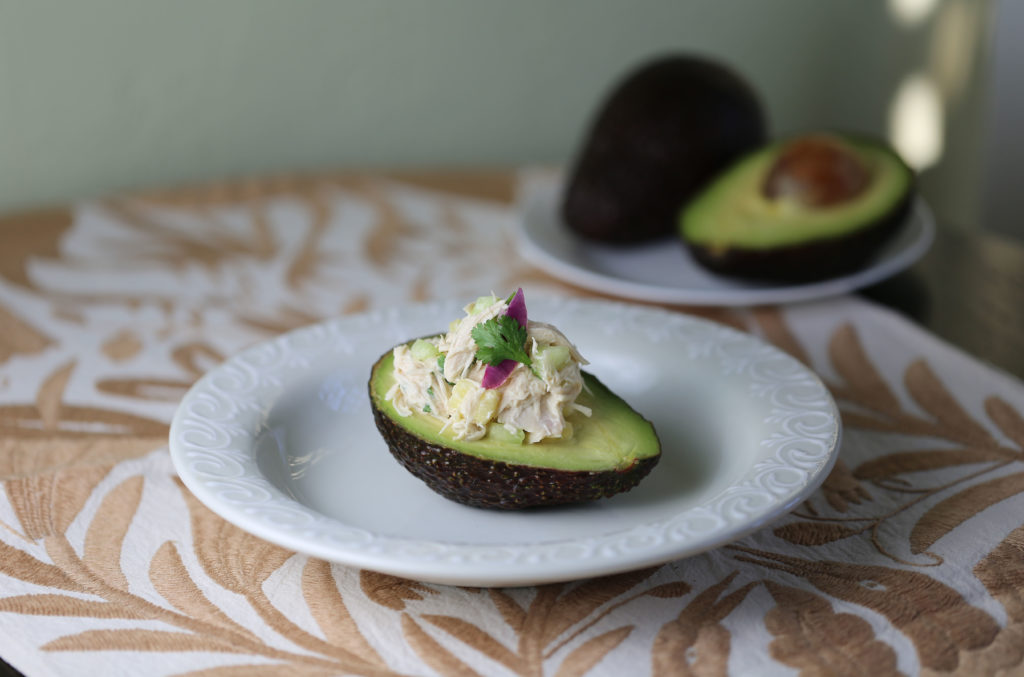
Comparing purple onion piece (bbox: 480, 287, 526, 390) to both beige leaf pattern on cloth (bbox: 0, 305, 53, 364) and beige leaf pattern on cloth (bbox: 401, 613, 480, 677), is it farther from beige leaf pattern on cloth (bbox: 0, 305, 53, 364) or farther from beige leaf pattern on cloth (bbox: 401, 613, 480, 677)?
beige leaf pattern on cloth (bbox: 0, 305, 53, 364)

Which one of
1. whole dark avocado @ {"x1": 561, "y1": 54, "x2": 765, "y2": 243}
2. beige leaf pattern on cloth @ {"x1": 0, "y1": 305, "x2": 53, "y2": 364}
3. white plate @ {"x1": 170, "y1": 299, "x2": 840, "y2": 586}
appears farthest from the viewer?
whole dark avocado @ {"x1": 561, "y1": 54, "x2": 765, "y2": 243}

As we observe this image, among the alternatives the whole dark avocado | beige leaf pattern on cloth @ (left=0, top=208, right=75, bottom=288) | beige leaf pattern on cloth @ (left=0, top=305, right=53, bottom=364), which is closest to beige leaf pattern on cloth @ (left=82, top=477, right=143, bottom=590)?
beige leaf pattern on cloth @ (left=0, top=305, right=53, bottom=364)

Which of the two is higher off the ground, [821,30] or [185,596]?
[821,30]

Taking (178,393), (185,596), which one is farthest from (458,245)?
(185,596)

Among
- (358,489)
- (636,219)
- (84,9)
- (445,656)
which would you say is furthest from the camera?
(84,9)

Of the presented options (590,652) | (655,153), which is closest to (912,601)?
(590,652)

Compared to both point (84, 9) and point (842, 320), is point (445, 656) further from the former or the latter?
point (84, 9)
